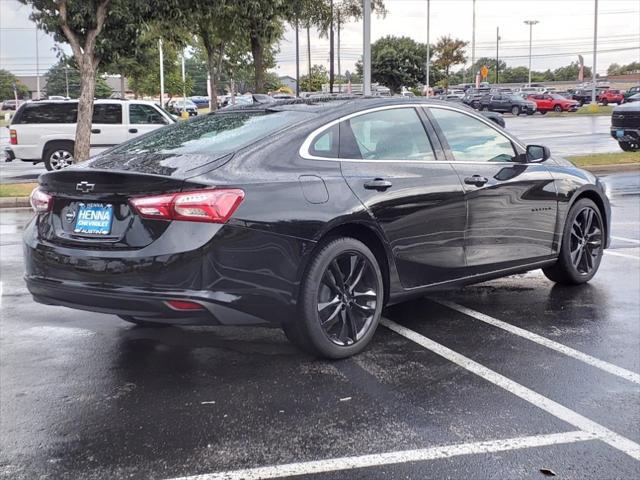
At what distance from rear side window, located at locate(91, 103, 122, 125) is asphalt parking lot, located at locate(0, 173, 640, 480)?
41.6ft

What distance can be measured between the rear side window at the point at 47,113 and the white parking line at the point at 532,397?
1430 cm

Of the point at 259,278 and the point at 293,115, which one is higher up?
the point at 293,115

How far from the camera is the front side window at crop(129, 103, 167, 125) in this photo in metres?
18.1

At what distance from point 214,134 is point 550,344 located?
2.62m

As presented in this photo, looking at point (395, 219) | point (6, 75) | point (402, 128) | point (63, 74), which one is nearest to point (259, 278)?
point (395, 219)

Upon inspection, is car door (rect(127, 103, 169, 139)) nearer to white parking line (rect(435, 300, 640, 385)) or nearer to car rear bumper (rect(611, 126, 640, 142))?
car rear bumper (rect(611, 126, 640, 142))

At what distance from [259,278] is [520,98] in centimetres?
5184

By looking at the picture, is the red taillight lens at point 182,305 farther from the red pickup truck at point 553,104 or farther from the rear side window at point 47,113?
the red pickup truck at point 553,104

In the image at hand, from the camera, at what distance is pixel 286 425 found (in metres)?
3.76

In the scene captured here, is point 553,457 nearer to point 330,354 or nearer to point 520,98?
point 330,354

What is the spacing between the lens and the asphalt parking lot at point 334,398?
3.35 m

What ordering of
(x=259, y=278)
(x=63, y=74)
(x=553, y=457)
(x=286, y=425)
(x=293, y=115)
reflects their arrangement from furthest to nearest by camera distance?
(x=63, y=74), (x=293, y=115), (x=259, y=278), (x=286, y=425), (x=553, y=457)

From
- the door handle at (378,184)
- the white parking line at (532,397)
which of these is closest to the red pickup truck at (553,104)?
the white parking line at (532,397)

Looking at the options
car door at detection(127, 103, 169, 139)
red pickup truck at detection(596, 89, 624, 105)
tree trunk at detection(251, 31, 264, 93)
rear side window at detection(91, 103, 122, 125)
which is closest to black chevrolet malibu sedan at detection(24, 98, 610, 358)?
car door at detection(127, 103, 169, 139)
